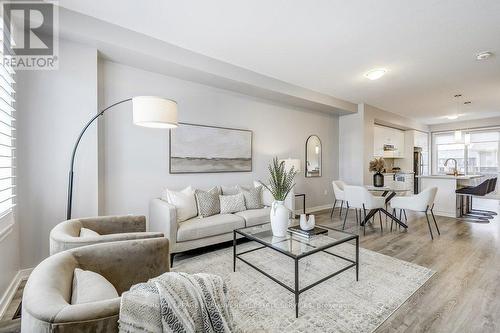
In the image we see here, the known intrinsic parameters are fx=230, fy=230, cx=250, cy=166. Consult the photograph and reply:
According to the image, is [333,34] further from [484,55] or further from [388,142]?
[388,142]

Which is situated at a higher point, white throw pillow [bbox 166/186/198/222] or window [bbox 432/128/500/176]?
window [bbox 432/128/500/176]

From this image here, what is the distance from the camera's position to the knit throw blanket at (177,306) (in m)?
0.83

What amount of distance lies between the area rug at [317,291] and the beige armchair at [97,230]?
2.54 feet

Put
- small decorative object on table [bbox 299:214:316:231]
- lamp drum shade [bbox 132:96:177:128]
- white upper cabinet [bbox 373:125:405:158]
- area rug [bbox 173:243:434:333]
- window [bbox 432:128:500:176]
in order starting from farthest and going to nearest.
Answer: window [bbox 432:128:500:176]
white upper cabinet [bbox 373:125:405:158]
small decorative object on table [bbox 299:214:316:231]
lamp drum shade [bbox 132:96:177:128]
area rug [bbox 173:243:434:333]

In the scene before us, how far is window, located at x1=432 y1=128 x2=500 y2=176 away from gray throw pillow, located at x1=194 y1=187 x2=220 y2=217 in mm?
7926

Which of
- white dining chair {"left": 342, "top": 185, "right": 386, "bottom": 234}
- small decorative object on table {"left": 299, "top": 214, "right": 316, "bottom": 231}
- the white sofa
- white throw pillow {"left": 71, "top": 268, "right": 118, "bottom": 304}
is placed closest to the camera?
white throw pillow {"left": 71, "top": 268, "right": 118, "bottom": 304}

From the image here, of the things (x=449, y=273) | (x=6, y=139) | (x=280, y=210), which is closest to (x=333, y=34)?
(x=280, y=210)

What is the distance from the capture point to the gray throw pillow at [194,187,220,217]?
3.24m

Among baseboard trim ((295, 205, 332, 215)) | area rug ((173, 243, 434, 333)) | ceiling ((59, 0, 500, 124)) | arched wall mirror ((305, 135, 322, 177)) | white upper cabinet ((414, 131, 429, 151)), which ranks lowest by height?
area rug ((173, 243, 434, 333))

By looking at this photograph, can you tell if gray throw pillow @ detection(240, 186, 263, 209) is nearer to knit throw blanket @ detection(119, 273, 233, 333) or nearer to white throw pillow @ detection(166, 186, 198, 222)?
white throw pillow @ detection(166, 186, 198, 222)

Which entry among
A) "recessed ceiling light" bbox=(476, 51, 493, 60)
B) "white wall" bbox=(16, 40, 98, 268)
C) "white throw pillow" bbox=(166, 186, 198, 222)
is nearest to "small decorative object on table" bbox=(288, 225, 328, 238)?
"white throw pillow" bbox=(166, 186, 198, 222)

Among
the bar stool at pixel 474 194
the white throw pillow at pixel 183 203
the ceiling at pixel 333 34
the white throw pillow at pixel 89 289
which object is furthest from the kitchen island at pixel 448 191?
the white throw pillow at pixel 89 289

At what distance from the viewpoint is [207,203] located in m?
3.29

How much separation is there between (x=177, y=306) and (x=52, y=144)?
2.59 m
